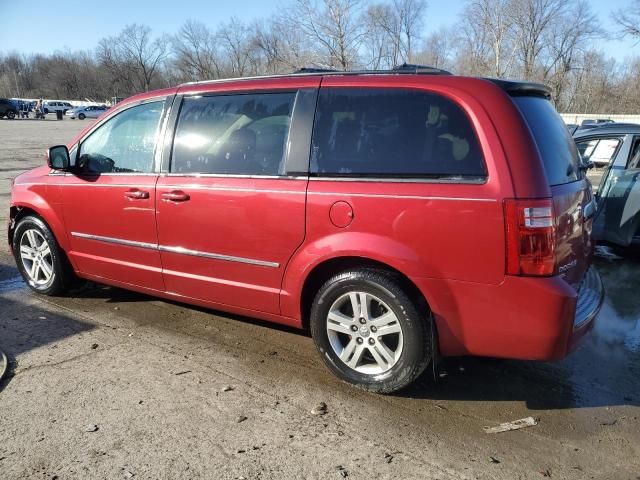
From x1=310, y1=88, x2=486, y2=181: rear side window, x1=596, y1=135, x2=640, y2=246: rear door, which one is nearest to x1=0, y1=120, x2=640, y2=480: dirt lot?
x1=310, y1=88, x2=486, y2=181: rear side window

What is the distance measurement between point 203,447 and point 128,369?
1.10 meters

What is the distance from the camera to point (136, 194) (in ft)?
13.4

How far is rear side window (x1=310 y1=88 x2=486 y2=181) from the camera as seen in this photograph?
9.64ft

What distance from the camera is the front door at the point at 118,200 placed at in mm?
Result: 4141

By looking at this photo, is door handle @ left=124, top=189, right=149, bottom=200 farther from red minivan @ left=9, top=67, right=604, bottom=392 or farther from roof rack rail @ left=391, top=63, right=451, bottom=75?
roof rack rail @ left=391, top=63, right=451, bottom=75

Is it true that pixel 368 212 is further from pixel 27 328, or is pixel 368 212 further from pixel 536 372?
pixel 27 328

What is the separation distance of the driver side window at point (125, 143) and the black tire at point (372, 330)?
1.80m

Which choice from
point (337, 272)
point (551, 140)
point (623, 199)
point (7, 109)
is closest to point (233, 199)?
point (337, 272)

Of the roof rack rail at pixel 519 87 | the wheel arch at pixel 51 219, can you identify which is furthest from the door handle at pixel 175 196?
the roof rack rail at pixel 519 87

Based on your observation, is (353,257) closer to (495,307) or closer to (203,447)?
(495,307)

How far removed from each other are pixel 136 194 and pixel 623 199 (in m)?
5.29

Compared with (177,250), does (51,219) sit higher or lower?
higher

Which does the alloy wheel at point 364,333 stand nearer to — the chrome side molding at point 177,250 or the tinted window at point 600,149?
the chrome side molding at point 177,250

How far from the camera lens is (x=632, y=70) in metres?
52.4
